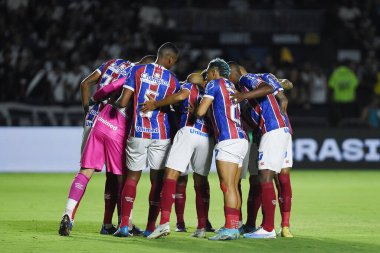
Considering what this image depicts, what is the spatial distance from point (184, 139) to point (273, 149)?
1065mm

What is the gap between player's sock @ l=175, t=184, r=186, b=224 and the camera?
1181cm

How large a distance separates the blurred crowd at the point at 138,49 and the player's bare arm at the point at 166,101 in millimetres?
12709

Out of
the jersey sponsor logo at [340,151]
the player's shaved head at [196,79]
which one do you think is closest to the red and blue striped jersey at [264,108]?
the player's shaved head at [196,79]

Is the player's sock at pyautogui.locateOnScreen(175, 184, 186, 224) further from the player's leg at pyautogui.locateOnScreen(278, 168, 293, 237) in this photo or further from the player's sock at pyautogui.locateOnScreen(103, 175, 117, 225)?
the player's leg at pyautogui.locateOnScreen(278, 168, 293, 237)

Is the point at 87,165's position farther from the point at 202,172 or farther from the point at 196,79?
the point at 196,79

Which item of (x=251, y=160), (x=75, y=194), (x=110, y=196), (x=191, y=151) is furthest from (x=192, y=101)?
(x=75, y=194)

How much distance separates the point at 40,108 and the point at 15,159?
183cm

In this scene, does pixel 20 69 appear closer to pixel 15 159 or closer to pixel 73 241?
pixel 15 159

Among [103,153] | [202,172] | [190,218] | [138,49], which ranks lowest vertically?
[190,218]

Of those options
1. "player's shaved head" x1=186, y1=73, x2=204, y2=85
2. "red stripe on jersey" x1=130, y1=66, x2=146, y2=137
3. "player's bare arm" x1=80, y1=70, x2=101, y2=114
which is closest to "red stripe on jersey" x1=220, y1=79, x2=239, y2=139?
"player's shaved head" x1=186, y1=73, x2=204, y2=85

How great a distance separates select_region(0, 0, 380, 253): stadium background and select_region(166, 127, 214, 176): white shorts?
3488mm

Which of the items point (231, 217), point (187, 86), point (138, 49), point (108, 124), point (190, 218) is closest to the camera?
point (231, 217)

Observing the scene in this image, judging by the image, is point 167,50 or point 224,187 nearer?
point 224,187

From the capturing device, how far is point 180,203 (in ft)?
38.9
